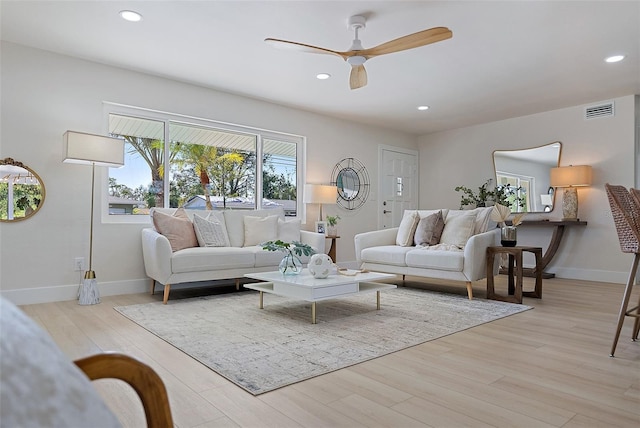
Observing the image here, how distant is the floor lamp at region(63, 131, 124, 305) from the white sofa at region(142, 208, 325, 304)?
0.53 metres

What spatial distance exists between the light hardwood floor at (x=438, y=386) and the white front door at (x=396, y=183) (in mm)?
4146

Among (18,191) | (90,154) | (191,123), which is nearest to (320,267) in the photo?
(90,154)

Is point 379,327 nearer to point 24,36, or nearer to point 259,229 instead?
point 259,229

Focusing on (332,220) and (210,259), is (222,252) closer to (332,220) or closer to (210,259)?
(210,259)

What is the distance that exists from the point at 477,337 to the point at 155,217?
3119mm

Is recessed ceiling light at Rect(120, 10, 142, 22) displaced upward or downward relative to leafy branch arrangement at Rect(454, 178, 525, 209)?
upward

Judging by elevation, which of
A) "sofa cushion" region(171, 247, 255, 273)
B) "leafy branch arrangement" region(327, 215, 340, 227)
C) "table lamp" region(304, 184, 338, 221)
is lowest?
"sofa cushion" region(171, 247, 255, 273)

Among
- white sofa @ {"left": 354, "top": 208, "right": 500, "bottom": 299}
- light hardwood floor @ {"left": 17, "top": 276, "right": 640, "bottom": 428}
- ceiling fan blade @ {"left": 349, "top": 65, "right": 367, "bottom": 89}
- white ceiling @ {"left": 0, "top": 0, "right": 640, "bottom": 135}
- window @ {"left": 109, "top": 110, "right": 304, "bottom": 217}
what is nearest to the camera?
light hardwood floor @ {"left": 17, "top": 276, "right": 640, "bottom": 428}

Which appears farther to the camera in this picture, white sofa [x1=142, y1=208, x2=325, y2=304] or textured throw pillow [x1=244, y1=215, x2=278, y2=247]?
textured throw pillow [x1=244, y1=215, x2=278, y2=247]

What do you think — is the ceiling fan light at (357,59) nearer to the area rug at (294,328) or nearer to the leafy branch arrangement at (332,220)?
the area rug at (294,328)

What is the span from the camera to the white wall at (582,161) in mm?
5172

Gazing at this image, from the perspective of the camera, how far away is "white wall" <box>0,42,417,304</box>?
363 centimetres

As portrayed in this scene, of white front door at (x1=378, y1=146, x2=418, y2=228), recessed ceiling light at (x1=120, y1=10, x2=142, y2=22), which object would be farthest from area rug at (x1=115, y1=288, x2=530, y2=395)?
white front door at (x1=378, y1=146, x2=418, y2=228)

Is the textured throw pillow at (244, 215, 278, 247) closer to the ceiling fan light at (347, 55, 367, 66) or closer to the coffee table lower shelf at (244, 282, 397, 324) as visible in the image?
the coffee table lower shelf at (244, 282, 397, 324)
